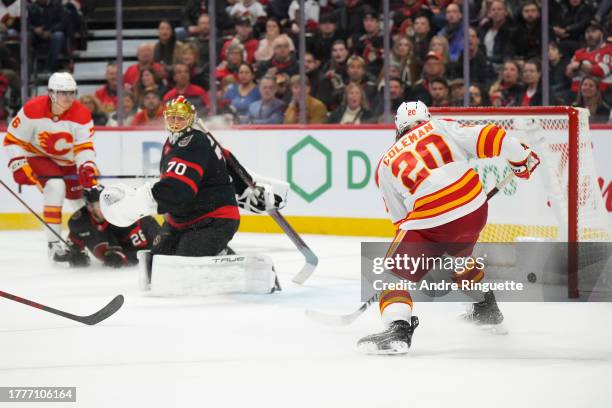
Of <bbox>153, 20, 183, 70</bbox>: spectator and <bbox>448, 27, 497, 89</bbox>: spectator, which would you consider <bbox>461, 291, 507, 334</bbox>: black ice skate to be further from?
<bbox>153, 20, 183, 70</bbox>: spectator

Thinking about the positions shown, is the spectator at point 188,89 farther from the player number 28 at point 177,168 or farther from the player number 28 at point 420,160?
the player number 28 at point 420,160

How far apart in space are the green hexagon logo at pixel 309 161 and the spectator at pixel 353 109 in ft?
0.71

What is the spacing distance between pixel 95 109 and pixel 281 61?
1.50 metres

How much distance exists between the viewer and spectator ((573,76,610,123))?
7012 mm

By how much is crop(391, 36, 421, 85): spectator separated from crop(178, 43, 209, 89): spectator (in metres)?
1.46

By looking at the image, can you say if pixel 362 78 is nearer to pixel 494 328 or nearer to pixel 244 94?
pixel 244 94

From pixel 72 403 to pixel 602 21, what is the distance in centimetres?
475

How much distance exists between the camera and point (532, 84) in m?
7.17

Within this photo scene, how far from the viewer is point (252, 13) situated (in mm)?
8289

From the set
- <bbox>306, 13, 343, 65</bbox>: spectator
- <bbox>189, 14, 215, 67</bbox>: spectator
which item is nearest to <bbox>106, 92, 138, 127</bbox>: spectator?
<bbox>189, 14, 215, 67</bbox>: spectator

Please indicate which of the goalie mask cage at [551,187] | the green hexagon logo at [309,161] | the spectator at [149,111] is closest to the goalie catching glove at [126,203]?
the goalie mask cage at [551,187]

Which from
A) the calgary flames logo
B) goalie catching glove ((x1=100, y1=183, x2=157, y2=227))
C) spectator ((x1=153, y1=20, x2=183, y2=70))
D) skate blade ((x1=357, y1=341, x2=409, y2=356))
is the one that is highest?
spectator ((x1=153, y1=20, x2=183, y2=70))

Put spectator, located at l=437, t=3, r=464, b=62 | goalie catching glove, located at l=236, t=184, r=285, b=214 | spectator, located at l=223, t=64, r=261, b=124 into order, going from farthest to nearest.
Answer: spectator, located at l=223, t=64, r=261, b=124
spectator, located at l=437, t=3, r=464, b=62
goalie catching glove, located at l=236, t=184, r=285, b=214

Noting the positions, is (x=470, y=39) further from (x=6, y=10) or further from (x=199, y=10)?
(x=6, y=10)
